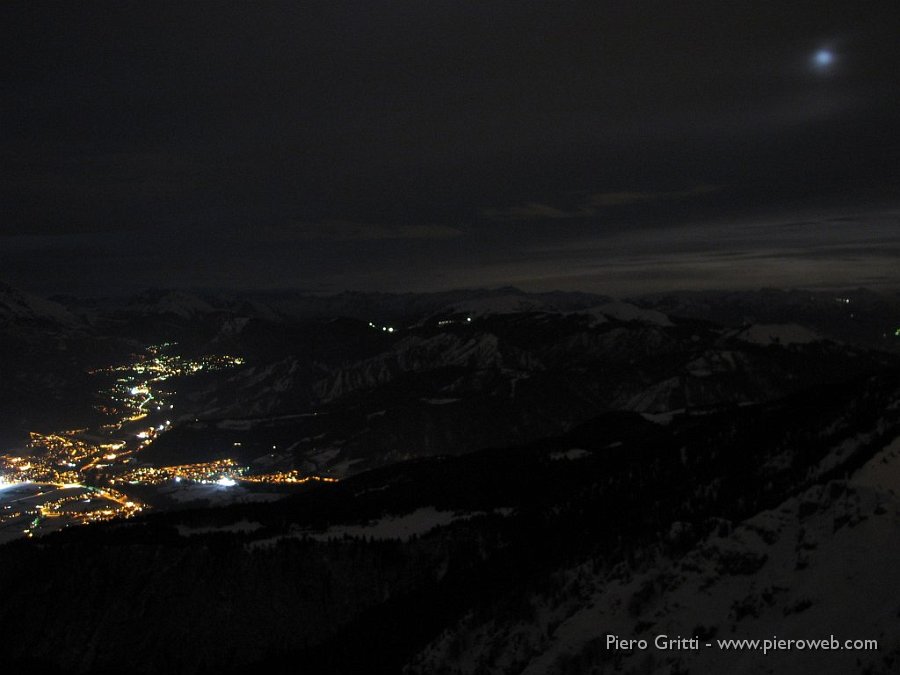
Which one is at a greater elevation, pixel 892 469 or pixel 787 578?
pixel 892 469

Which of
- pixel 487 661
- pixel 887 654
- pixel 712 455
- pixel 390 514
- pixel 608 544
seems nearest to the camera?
pixel 887 654

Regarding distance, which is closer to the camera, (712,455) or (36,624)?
(712,455)

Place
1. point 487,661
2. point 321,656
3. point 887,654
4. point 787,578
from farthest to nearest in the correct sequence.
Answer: point 321,656 < point 487,661 < point 787,578 < point 887,654

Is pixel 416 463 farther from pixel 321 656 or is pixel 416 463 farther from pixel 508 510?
pixel 321 656

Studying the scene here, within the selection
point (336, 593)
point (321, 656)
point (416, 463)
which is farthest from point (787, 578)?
point (416, 463)

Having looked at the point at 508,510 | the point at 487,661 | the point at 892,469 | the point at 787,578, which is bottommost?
the point at 508,510

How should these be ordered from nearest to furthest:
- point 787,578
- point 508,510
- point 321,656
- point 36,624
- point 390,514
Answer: point 787,578 < point 321,656 < point 36,624 < point 508,510 < point 390,514

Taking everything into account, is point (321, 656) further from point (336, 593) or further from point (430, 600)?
point (336, 593)

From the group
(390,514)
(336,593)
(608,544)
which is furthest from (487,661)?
(390,514)

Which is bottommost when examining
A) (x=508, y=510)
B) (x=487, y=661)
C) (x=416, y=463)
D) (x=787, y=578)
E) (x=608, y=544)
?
(x=416, y=463)
